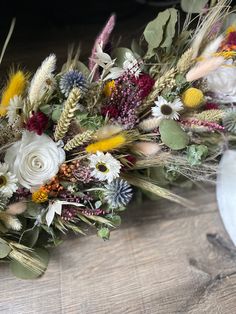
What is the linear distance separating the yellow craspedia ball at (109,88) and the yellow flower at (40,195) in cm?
20

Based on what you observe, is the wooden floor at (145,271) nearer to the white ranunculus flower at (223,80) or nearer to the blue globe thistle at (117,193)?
the blue globe thistle at (117,193)

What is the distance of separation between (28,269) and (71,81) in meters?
0.33

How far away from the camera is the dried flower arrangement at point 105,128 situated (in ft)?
2.42

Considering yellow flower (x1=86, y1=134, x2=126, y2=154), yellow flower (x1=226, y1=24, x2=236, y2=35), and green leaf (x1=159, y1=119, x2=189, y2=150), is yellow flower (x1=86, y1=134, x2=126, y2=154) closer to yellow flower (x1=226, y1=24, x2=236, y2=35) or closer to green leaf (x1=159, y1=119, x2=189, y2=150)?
green leaf (x1=159, y1=119, x2=189, y2=150)

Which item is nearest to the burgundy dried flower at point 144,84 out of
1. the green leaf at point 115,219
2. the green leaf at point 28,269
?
the green leaf at point 115,219

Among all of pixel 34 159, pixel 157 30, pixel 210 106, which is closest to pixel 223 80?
pixel 210 106

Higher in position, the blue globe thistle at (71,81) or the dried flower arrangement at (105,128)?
the blue globe thistle at (71,81)

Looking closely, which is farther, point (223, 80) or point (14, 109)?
point (223, 80)

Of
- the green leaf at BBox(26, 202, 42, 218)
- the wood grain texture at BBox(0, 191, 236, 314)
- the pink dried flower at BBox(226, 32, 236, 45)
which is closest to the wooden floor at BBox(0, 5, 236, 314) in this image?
the wood grain texture at BBox(0, 191, 236, 314)

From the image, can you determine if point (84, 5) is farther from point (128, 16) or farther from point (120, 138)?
point (120, 138)

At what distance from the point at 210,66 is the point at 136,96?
133 millimetres

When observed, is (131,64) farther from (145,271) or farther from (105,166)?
(145,271)

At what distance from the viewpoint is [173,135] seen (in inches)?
29.9

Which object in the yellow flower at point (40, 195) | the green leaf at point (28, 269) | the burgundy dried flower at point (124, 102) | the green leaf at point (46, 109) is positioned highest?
the green leaf at point (46, 109)
